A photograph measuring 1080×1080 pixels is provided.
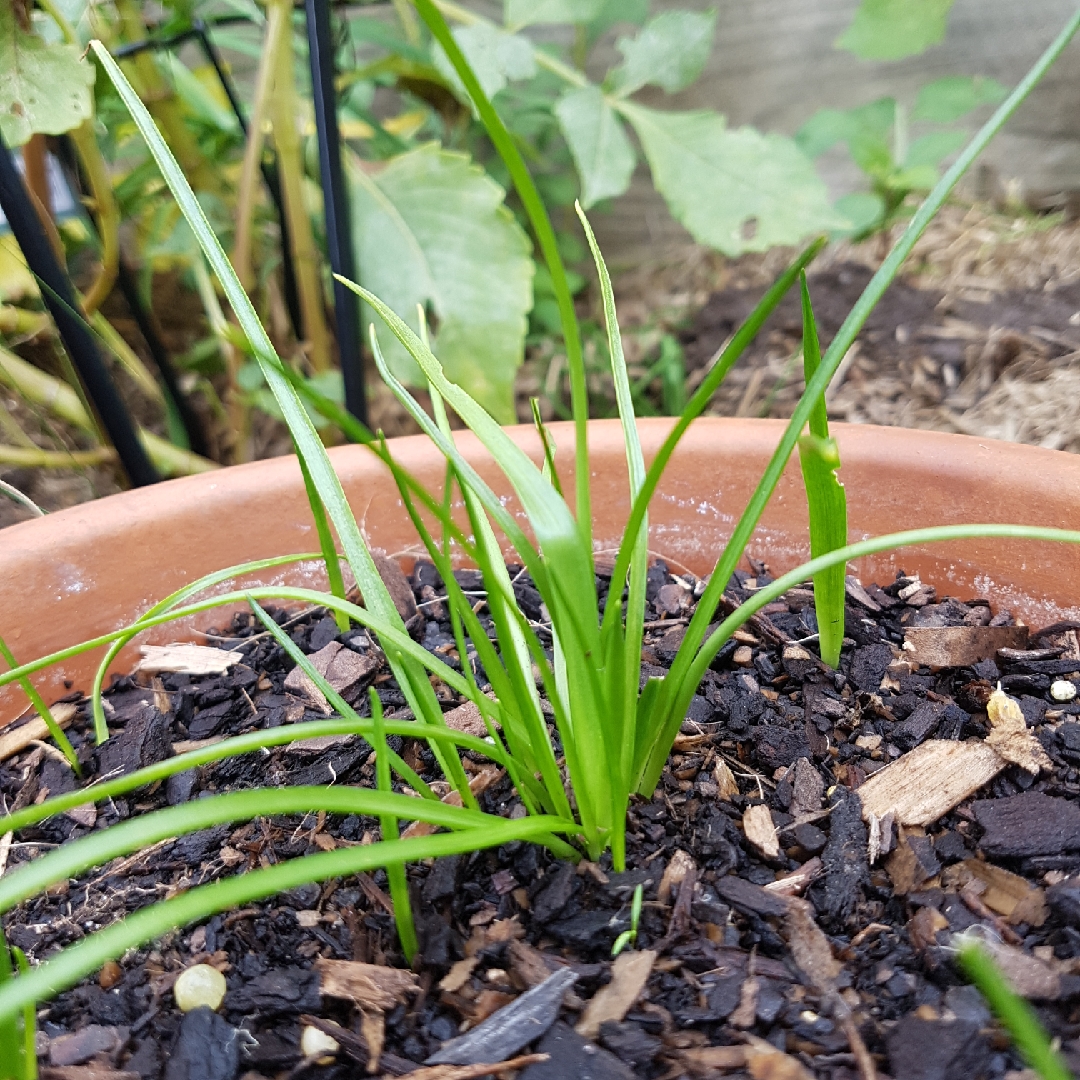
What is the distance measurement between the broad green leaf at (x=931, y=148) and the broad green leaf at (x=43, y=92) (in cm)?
103

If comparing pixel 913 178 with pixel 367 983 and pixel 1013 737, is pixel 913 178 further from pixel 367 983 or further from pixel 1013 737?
pixel 367 983

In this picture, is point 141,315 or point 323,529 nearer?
point 323,529

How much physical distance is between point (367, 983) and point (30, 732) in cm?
35

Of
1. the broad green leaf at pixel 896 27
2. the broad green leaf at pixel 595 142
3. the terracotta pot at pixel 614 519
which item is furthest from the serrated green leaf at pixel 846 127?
the terracotta pot at pixel 614 519

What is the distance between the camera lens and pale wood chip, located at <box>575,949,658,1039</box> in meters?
0.39

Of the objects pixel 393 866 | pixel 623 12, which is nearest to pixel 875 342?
pixel 623 12

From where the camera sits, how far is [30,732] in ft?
1.97

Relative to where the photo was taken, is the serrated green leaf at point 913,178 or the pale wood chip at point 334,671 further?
the serrated green leaf at point 913,178

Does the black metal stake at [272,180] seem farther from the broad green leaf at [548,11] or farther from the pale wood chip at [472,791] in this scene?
the pale wood chip at [472,791]

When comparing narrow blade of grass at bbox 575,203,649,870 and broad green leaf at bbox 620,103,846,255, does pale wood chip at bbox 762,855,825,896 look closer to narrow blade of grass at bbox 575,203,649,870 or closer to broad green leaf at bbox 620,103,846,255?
narrow blade of grass at bbox 575,203,649,870

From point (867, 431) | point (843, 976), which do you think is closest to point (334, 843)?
point (843, 976)

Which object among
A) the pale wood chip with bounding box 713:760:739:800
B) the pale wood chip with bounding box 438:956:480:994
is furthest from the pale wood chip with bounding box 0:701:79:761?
the pale wood chip with bounding box 713:760:739:800

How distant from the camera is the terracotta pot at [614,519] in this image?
62 centimetres

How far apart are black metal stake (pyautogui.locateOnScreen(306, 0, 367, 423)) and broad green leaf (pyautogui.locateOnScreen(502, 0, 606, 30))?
11.3 inches
